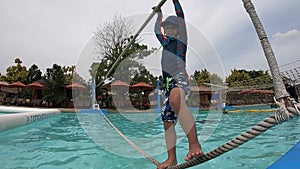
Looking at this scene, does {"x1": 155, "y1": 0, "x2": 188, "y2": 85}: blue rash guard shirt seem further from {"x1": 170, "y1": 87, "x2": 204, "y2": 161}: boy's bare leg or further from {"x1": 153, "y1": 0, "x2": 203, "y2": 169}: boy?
{"x1": 170, "y1": 87, "x2": 204, "y2": 161}: boy's bare leg

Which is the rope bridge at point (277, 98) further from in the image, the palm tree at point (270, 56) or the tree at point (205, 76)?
the tree at point (205, 76)

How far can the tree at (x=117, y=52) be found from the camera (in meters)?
5.52

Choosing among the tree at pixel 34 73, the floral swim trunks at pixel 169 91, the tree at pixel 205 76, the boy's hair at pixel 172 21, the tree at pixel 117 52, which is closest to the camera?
the floral swim trunks at pixel 169 91

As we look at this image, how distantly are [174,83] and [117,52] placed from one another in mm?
7983

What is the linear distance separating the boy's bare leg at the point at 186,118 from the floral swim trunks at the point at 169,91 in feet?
0.19

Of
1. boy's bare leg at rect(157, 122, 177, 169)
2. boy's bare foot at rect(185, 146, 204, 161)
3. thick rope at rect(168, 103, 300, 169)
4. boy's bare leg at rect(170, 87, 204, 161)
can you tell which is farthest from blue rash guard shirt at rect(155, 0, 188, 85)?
thick rope at rect(168, 103, 300, 169)

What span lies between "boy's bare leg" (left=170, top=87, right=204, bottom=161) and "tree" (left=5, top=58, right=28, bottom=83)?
21995mm

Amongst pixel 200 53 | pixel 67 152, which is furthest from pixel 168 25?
pixel 67 152

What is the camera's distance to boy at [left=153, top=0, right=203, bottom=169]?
1.25 meters

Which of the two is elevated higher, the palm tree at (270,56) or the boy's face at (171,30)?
the boy's face at (171,30)

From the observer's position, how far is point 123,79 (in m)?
6.13

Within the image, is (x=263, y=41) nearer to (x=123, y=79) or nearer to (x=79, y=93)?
(x=123, y=79)

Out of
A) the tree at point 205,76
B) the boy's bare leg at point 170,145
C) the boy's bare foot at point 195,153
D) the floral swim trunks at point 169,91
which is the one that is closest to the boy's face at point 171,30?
the floral swim trunks at point 169,91

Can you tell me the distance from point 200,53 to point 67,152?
205 cm
